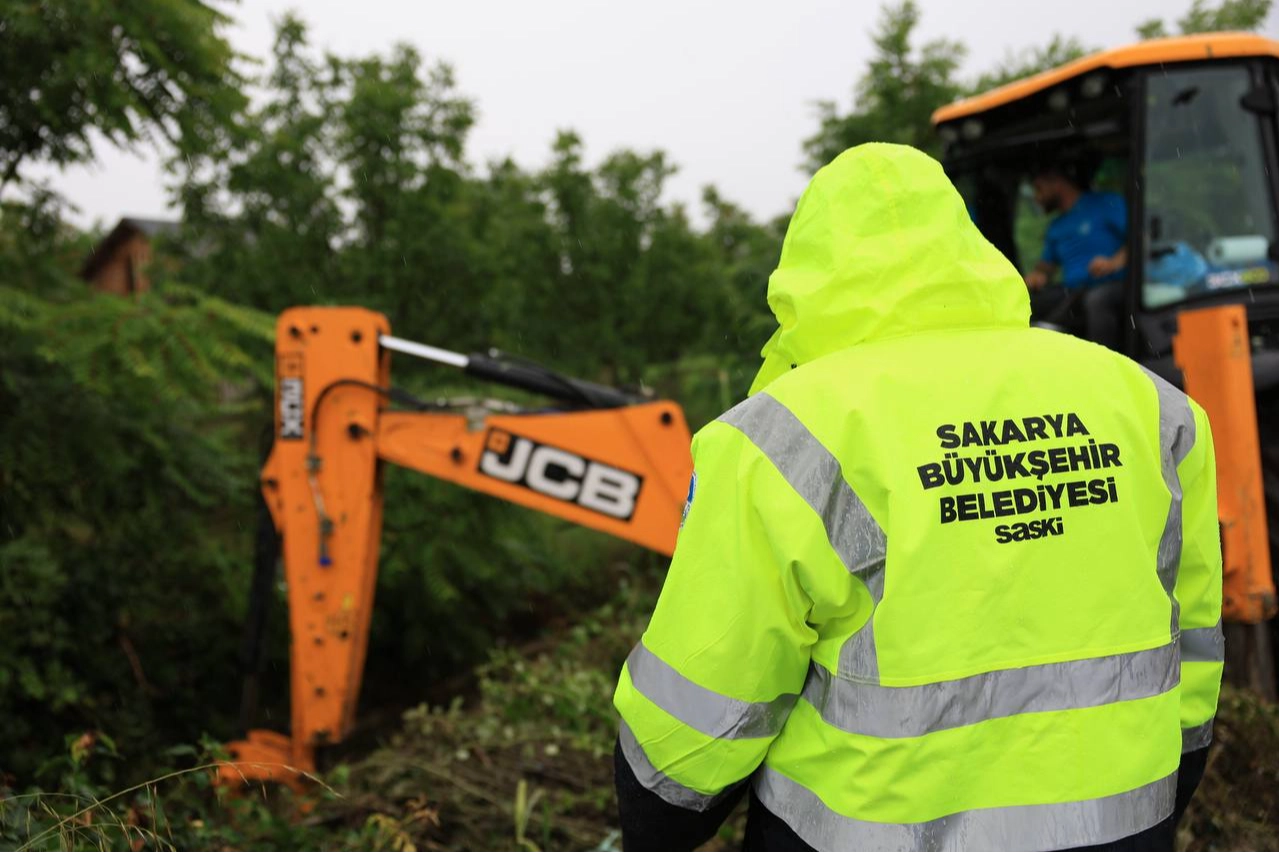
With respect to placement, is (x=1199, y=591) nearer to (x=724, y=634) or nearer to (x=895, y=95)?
(x=724, y=634)

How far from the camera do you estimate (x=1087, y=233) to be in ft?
15.4

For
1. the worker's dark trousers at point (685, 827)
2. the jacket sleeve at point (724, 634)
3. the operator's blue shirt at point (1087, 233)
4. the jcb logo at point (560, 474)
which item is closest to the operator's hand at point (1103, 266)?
the operator's blue shirt at point (1087, 233)

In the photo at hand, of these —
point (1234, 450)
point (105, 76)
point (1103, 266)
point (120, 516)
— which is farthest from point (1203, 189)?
point (120, 516)

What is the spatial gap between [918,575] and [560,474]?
2.26 metres

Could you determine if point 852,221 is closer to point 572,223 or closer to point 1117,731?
point 1117,731

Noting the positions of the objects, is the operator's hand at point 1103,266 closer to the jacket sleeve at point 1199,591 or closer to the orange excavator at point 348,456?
the orange excavator at point 348,456

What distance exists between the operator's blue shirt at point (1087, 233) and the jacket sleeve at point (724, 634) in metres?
3.63

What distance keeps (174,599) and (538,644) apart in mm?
2558

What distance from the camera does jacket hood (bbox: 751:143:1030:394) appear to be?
1.62m

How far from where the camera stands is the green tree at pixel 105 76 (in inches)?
185

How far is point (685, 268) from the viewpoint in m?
12.9

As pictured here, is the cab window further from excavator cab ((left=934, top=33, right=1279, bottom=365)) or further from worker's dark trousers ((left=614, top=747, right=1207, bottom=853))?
worker's dark trousers ((left=614, top=747, right=1207, bottom=853))

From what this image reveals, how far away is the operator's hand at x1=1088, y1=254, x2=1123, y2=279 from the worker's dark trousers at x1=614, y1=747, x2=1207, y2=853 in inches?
131

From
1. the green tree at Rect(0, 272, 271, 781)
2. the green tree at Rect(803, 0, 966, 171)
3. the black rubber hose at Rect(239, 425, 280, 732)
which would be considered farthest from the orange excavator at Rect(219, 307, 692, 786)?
the green tree at Rect(803, 0, 966, 171)
